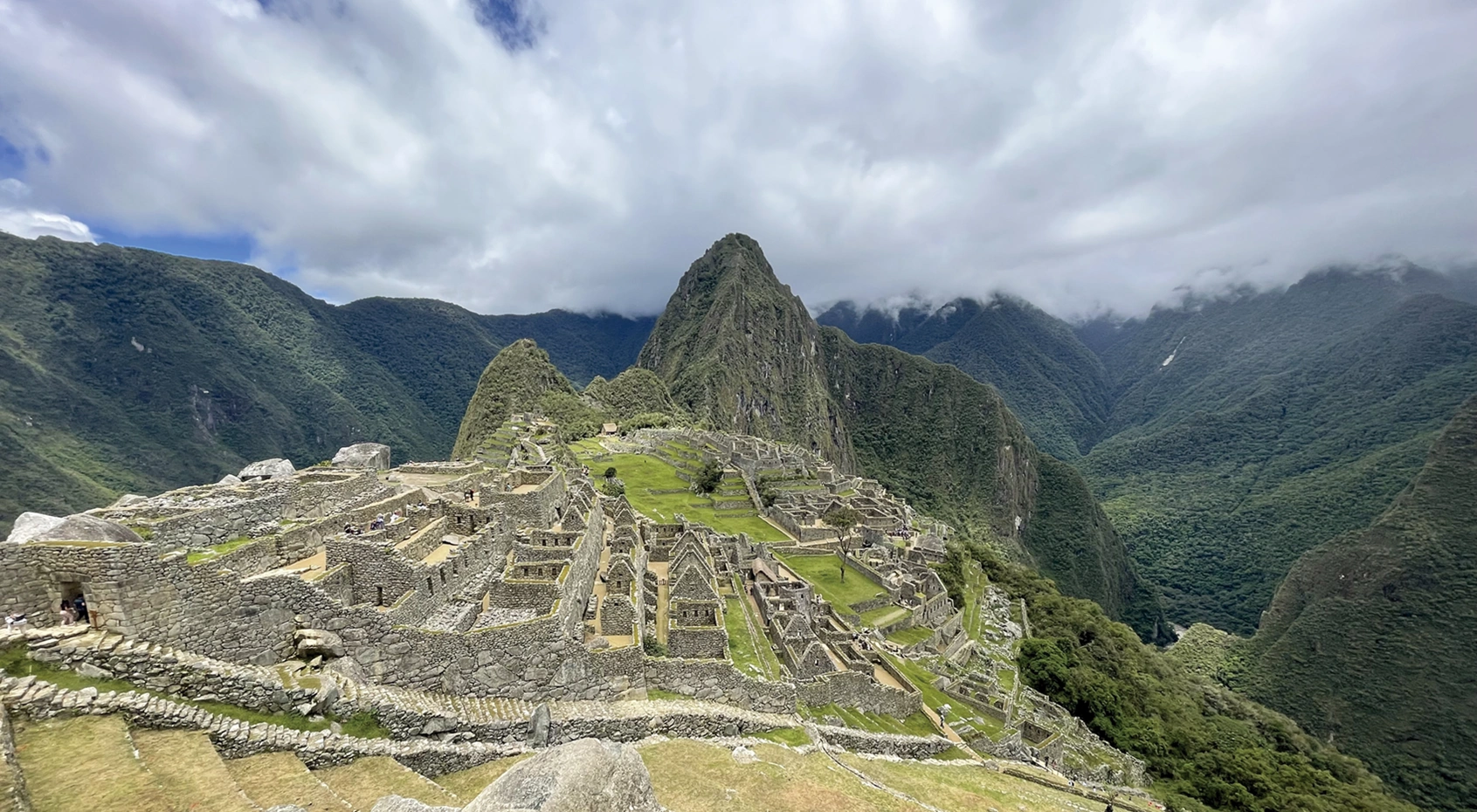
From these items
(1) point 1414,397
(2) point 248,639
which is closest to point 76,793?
(2) point 248,639

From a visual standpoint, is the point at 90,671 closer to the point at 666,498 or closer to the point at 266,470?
the point at 266,470

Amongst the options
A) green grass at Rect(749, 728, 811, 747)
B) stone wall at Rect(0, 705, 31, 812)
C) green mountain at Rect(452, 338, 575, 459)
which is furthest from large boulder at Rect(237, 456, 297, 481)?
green mountain at Rect(452, 338, 575, 459)

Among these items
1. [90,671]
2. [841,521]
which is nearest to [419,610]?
[90,671]

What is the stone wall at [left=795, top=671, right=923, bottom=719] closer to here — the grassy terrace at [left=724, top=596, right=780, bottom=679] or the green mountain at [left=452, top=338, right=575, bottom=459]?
the grassy terrace at [left=724, top=596, right=780, bottom=679]

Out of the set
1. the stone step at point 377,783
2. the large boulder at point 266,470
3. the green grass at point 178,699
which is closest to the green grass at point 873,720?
the stone step at point 377,783

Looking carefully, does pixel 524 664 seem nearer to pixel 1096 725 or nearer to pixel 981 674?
pixel 981 674

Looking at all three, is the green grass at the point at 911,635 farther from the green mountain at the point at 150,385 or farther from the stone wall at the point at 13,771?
the green mountain at the point at 150,385

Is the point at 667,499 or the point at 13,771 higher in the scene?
the point at 13,771
